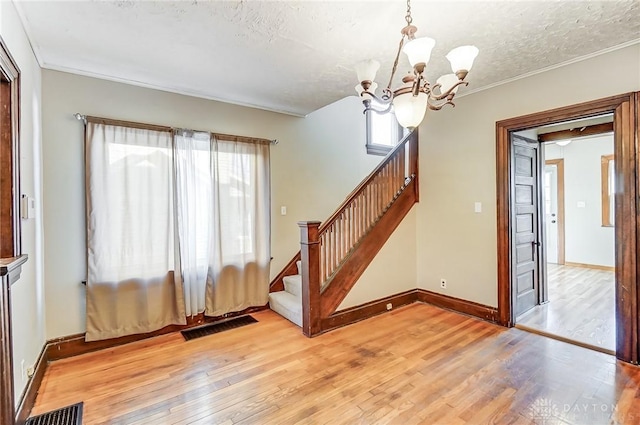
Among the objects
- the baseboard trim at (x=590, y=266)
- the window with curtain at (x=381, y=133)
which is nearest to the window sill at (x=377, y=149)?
the window with curtain at (x=381, y=133)

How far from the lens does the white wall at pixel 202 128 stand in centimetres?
274

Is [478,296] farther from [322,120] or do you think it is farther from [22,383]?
[22,383]

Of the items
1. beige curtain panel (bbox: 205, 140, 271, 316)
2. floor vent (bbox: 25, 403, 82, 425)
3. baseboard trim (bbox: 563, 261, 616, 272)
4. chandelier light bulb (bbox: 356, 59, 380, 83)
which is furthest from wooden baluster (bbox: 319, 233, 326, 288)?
baseboard trim (bbox: 563, 261, 616, 272)

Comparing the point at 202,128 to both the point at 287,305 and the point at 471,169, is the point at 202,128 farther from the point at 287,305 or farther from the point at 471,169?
the point at 471,169

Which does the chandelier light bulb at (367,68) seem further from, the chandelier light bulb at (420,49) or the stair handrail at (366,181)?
the stair handrail at (366,181)

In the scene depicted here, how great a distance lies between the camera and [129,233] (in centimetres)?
299

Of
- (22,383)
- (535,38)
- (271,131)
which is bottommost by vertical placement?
(22,383)

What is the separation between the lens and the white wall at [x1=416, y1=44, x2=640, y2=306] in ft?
9.31

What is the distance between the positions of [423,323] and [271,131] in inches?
116

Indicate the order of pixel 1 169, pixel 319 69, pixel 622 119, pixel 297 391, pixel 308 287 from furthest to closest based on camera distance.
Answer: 1. pixel 308 287
2. pixel 319 69
3. pixel 622 119
4. pixel 297 391
5. pixel 1 169

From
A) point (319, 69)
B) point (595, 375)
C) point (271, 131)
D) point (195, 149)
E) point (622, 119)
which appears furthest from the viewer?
point (271, 131)

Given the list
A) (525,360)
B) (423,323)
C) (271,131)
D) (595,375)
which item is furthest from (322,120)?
(595,375)

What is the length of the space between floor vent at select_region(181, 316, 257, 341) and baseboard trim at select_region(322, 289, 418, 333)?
0.93 meters

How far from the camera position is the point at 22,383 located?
6.35 ft
